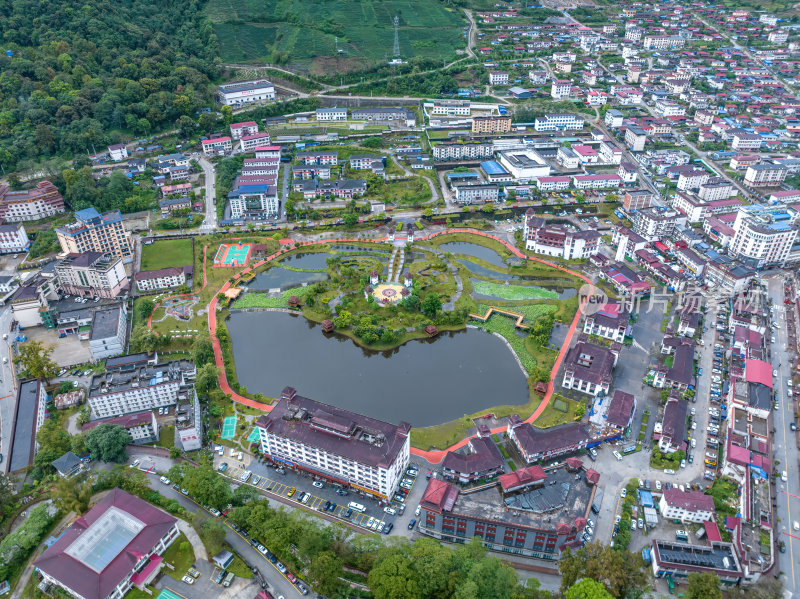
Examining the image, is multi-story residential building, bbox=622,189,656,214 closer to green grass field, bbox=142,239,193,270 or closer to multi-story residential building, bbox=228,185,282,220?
multi-story residential building, bbox=228,185,282,220

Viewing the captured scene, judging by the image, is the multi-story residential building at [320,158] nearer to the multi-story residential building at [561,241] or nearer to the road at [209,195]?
the road at [209,195]

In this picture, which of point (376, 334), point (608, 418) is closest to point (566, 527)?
point (608, 418)

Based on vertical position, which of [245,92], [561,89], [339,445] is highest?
[561,89]

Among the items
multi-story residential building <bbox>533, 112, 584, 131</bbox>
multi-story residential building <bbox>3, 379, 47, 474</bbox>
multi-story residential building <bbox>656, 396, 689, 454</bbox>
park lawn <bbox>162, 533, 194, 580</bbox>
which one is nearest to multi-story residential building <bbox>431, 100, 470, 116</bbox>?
multi-story residential building <bbox>533, 112, 584, 131</bbox>

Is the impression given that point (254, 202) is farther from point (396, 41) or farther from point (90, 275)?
point (396, 41)

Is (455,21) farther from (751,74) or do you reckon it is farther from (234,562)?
(234,562)

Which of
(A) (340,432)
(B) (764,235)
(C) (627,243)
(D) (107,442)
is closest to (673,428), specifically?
(A) (340,432)
